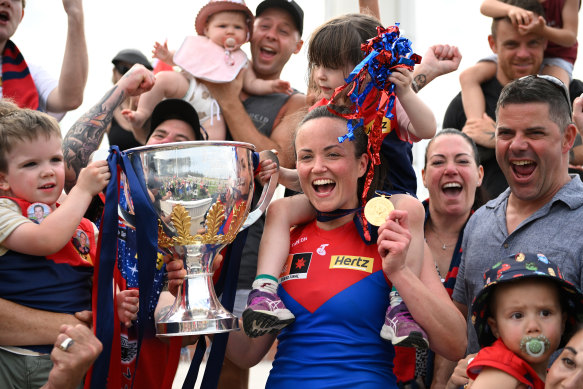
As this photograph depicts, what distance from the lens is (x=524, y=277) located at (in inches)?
73.4

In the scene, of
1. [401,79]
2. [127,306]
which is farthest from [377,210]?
[127,306]

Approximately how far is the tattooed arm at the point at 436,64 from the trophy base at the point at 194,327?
1173 mm

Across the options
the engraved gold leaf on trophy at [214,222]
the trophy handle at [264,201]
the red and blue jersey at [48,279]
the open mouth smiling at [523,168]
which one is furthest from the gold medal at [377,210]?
the red and blue jersey at [48,279]

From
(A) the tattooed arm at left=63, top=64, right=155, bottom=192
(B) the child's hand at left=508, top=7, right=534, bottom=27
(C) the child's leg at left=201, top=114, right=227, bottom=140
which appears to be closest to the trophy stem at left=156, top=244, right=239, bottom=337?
(A) the tattooed arm at left=63, top=64, right=155, bottom=192

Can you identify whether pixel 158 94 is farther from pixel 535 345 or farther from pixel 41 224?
pixel 535 345

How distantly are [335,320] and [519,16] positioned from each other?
2058 mm

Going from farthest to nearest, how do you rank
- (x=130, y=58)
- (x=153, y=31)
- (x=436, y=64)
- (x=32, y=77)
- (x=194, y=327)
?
(x=153, y=31) → (x=130, y=58) → (x=32, y=77) → (x=436, y=64) → (x=194, y=327)

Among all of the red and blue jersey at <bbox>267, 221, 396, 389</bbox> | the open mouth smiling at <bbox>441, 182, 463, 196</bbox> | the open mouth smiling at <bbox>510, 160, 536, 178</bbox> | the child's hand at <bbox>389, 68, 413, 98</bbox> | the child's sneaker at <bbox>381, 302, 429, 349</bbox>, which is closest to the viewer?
the child's sneaker at <bbox>381, 302, 429, 349</bbox>

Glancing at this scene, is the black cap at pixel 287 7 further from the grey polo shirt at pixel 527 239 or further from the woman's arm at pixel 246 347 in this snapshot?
the woman's arm at pixel 246 347

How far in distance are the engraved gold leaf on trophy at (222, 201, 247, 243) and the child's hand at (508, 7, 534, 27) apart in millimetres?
2006

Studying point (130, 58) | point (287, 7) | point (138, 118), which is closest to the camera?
point (138, 118)

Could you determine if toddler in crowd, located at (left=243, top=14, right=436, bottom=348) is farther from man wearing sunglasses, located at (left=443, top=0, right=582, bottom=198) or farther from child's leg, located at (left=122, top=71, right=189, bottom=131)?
man wearing sunglasses, located at (left=443, top=0, right=582, bottom=198)

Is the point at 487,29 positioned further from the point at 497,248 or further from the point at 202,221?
the point at 202,221

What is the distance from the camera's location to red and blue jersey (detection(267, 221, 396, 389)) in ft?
6.09
